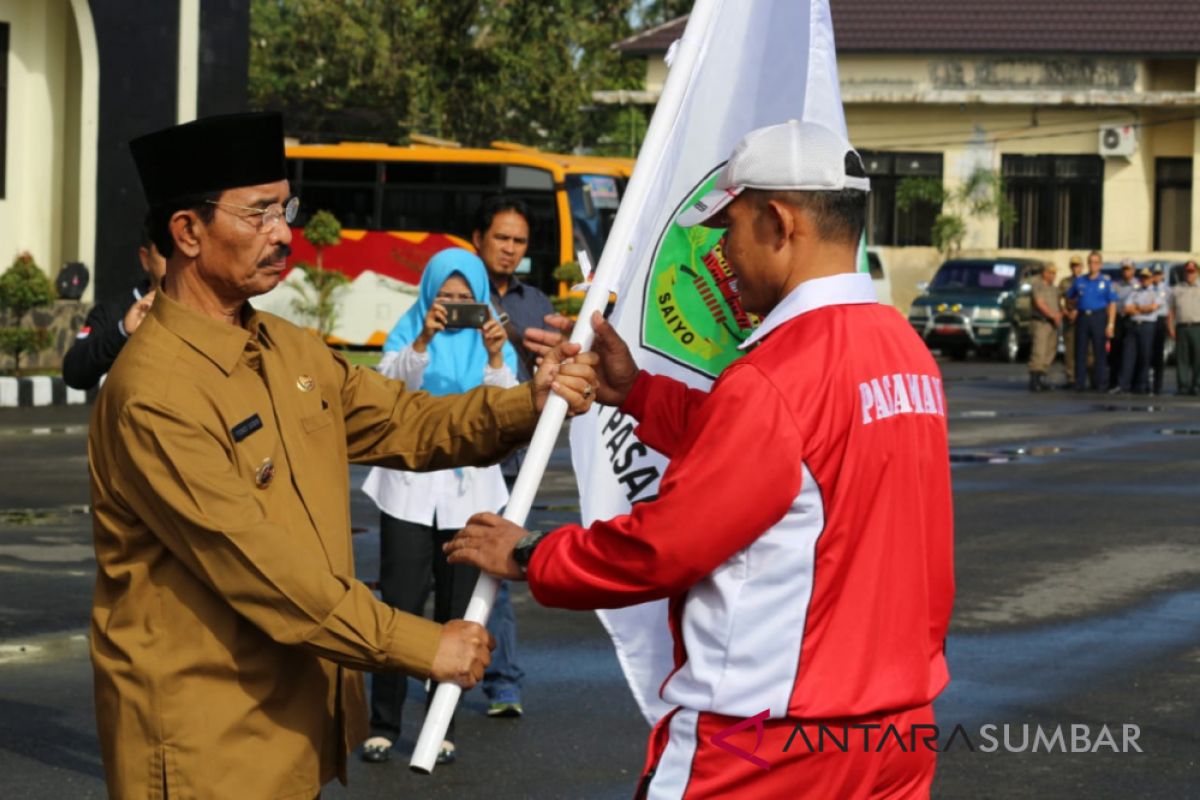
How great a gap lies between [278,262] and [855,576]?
1.36 meters

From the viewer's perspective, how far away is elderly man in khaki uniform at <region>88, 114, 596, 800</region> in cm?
362

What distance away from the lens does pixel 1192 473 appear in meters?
16.8

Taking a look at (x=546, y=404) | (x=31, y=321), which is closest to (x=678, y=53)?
(x=546, y=404)

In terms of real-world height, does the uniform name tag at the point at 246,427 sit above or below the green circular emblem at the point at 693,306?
below

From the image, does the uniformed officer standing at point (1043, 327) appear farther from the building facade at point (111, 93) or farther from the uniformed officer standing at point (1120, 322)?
the building facade at point (111, 93)

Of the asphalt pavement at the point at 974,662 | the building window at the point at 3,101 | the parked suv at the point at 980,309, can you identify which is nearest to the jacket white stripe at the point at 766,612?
the asphalt pavement at the point at 974,662

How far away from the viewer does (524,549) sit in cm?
383

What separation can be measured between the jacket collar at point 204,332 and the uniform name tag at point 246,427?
100 millimetres

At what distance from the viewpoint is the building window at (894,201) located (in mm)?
45156

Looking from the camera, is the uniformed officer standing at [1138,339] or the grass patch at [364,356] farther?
the grass patch at [364,356]

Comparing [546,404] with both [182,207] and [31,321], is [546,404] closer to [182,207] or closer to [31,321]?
[182,207]

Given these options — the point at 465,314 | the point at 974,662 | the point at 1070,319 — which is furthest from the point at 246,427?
the point at 1070,319

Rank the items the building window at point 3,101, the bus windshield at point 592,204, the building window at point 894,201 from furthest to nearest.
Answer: the building window at point 894,201, the bus windshield at point 592,204, the building window at point 3,101

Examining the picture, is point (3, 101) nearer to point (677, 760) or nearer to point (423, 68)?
point (423, 68)
